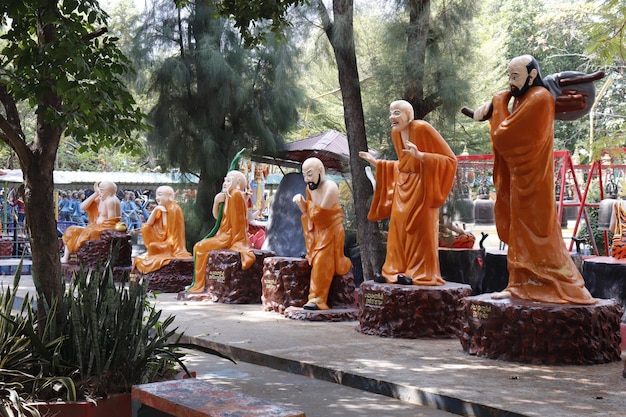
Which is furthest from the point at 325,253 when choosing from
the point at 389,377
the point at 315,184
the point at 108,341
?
the point at 108,341

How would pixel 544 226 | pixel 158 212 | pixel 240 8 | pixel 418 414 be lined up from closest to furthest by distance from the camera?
pixel 418 414
pixel 240 8
pixel 544 226
pixel 158 212

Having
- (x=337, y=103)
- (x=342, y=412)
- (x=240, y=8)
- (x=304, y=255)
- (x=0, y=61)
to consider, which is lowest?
(x=342, y=412)

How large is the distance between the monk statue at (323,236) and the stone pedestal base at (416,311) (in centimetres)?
155

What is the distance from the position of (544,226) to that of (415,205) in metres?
1.78

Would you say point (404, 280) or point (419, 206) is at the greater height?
point (419, 206)

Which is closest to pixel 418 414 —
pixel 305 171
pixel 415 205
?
pixel 415 205

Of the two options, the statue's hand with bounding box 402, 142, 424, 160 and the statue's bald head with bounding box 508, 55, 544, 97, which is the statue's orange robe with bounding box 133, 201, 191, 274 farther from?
the statue's bald head with bounding box 508, 55, 544, 97

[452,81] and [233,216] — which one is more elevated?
[452,81]

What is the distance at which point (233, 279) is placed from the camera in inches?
458

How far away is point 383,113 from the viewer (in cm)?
1169

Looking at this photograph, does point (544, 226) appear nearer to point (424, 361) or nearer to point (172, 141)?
point (424, 361)

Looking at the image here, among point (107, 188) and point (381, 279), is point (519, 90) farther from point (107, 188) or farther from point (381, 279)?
point (107, 188)

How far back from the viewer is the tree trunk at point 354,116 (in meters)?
10.6

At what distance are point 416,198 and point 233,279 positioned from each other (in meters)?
4.08
